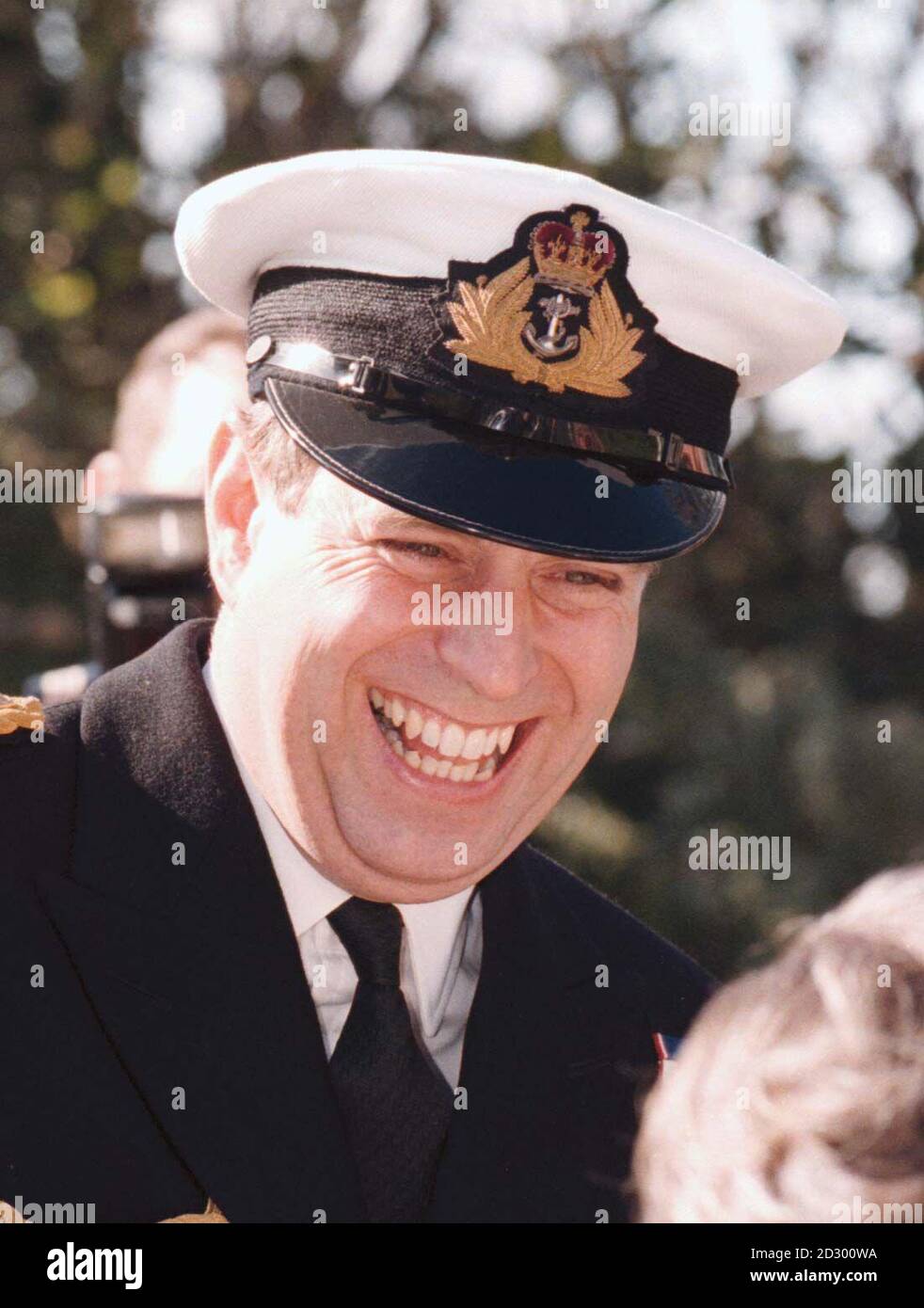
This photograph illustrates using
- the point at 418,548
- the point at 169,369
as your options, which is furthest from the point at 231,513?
the point at 169,369

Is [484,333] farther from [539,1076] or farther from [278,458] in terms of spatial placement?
[539,1076]

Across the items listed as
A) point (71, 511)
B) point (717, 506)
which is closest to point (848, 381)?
point (71, 511)

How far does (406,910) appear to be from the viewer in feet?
7.16

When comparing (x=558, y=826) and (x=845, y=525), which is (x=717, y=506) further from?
(x=845, y=525)

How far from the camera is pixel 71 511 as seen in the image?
622 centimetres

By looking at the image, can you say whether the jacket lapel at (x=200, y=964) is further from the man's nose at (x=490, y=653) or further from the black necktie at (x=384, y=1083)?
the man's nose at (x=490, y=653)

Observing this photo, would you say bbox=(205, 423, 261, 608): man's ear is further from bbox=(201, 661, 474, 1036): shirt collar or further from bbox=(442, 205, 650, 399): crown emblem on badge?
bbox=(442, 205, 650, 399): crown emblem on badge

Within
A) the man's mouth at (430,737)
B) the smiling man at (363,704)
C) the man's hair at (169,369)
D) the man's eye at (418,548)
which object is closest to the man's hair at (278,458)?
the smiling man at (363,704)

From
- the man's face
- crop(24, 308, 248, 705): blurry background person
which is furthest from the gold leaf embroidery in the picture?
crop(24, 308, 248, 705): blurry background person

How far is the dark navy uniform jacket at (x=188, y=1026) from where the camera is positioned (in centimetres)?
198

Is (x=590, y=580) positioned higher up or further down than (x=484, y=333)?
further down

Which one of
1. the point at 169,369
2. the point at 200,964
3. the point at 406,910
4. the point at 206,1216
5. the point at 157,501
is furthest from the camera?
the point at 169,369

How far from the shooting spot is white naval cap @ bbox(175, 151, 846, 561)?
198 cm

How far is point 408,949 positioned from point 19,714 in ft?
1.68
